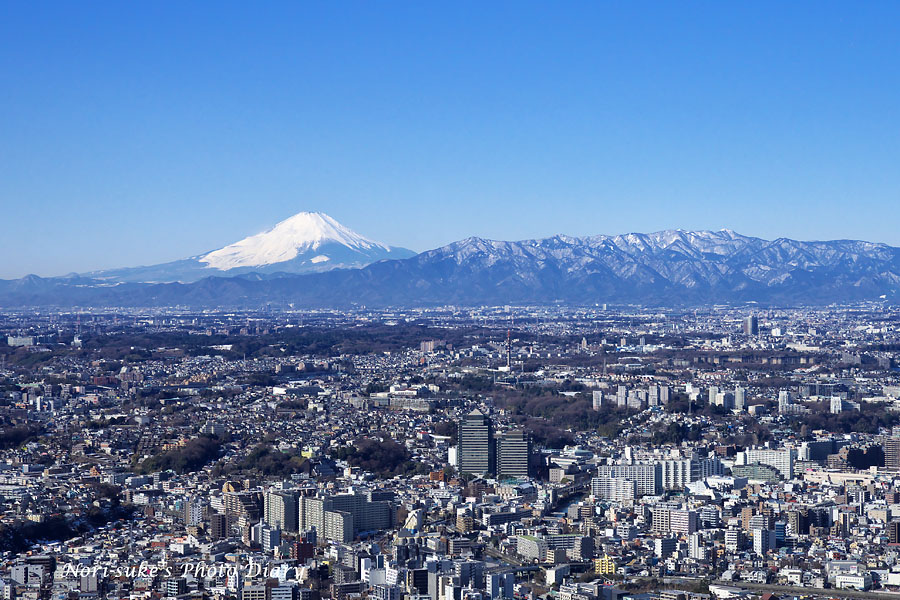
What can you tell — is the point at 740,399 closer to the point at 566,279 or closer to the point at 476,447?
Result: the point at 476,447

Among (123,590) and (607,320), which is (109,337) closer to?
(607,320)

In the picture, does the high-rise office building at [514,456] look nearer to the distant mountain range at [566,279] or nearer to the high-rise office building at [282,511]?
the high-rise office building at [282,511]

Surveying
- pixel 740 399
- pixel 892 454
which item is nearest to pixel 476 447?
pixel 892 454

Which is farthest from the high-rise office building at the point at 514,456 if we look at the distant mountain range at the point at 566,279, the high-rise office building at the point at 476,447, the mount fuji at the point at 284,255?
the mount fuji at the point at 284,255

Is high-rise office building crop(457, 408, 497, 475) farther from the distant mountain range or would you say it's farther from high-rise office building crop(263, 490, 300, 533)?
the distant mountain range

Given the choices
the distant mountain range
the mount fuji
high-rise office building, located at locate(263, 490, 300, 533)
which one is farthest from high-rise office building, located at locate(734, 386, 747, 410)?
the mount fuji
